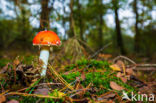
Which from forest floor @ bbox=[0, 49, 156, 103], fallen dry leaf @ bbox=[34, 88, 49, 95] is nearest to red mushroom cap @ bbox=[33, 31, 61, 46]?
forest floor @ bbox=[0, 49, 156, 103]

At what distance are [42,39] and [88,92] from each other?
0.91 meters

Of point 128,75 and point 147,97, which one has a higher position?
point 128,75

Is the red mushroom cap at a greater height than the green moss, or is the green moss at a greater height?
the red mushroom cap

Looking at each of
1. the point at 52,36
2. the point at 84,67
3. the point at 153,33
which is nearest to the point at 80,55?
the point at 84,67

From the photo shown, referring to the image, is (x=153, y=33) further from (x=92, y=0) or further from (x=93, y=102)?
(x=93, y=102)

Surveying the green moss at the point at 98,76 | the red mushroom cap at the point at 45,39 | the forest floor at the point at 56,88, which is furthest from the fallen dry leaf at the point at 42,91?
the red mushroom cap at the point at 45,39

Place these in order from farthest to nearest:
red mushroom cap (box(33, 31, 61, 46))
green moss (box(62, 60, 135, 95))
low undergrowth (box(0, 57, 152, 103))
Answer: red mushroom cap (box(33, 31, 61, 46)) → green moss (box(62, 60, 135, 95)) → low undergrowth (box(0, 57, 152, 103))

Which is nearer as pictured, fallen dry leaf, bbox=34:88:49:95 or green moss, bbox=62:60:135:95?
fallen dry leaf, bbox=34:88:49:95

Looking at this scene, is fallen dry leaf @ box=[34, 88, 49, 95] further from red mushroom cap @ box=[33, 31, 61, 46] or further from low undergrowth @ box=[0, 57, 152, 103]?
red mushroom cap @ box=[33, 31, 61, 46]

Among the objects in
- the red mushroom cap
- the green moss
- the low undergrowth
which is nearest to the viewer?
the low undergrowth

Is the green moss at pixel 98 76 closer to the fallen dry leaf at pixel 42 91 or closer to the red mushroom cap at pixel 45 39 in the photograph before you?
the fallen dry leaf at pixel 42 91

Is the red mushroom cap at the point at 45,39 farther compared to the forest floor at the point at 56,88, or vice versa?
the red mushroom cap at the point at 45,39

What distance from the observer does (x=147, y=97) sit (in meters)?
1.30

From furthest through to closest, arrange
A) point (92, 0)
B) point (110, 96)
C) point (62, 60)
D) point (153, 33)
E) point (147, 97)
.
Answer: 1. point (153, 33)
2. point (92, 0)
3. point (62, 60)
4. point (147, 97)
5. point (110, 96)
